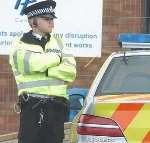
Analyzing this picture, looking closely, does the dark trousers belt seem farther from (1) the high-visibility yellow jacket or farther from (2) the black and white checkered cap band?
(2) the black and white checkered cap band

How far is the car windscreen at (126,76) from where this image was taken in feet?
18.1

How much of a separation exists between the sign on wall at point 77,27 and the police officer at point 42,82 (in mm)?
4854

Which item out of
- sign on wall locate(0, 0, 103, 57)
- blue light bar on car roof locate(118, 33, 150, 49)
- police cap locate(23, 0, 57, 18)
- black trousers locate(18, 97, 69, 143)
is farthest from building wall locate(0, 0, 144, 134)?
black trousers locate(18, 97, 69, 143)

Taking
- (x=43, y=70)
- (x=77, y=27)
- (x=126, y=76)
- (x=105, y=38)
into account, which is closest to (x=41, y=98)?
(x=43, y=70)

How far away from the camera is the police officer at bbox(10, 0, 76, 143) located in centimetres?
569

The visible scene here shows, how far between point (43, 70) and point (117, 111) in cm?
115

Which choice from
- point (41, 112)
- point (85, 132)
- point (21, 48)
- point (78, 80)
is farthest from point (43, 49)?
point (78, 80)

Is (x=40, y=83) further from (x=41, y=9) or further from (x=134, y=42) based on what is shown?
(x=134, y=42)

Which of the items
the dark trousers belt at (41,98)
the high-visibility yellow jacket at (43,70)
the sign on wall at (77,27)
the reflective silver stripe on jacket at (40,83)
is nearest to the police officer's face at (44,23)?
the high-visibility yellow jacket at (43,70)

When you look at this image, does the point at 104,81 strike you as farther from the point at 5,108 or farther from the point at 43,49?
the point at 5,108

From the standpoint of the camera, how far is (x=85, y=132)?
4.79 meters

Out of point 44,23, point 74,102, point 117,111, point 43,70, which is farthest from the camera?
point 74,102

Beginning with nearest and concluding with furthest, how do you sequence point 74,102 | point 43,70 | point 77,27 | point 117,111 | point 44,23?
point 117,111 → point 43,70 → point 44,23 → point 74,102 → point 77,27

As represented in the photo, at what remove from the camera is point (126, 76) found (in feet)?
18.7
